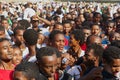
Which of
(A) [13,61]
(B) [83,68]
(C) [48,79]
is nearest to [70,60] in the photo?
(B) [83,68]

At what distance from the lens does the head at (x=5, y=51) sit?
4.45m

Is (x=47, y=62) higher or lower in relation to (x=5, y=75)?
higher

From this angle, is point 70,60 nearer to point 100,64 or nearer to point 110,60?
point 100,64

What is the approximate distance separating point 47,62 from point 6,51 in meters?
0.92

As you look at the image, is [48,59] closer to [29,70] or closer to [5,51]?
[29,70]

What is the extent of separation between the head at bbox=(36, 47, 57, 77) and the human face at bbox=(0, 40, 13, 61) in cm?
71

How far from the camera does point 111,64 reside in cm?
369

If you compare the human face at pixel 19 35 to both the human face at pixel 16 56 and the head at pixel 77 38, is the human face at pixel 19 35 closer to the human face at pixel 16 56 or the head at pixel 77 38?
the head at pixel 77 38

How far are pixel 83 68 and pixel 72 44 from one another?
93 centimetres

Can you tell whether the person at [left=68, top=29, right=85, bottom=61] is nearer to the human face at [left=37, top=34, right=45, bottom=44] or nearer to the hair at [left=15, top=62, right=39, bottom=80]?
the human face at [left=37, top=34, right=45, bottom=44]

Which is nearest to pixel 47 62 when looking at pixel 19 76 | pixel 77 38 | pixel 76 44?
pixel 19 76

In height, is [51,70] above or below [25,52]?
above

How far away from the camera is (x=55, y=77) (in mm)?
4008

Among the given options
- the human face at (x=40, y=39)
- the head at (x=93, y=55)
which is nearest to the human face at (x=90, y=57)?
the head at (x=93, y=55)
